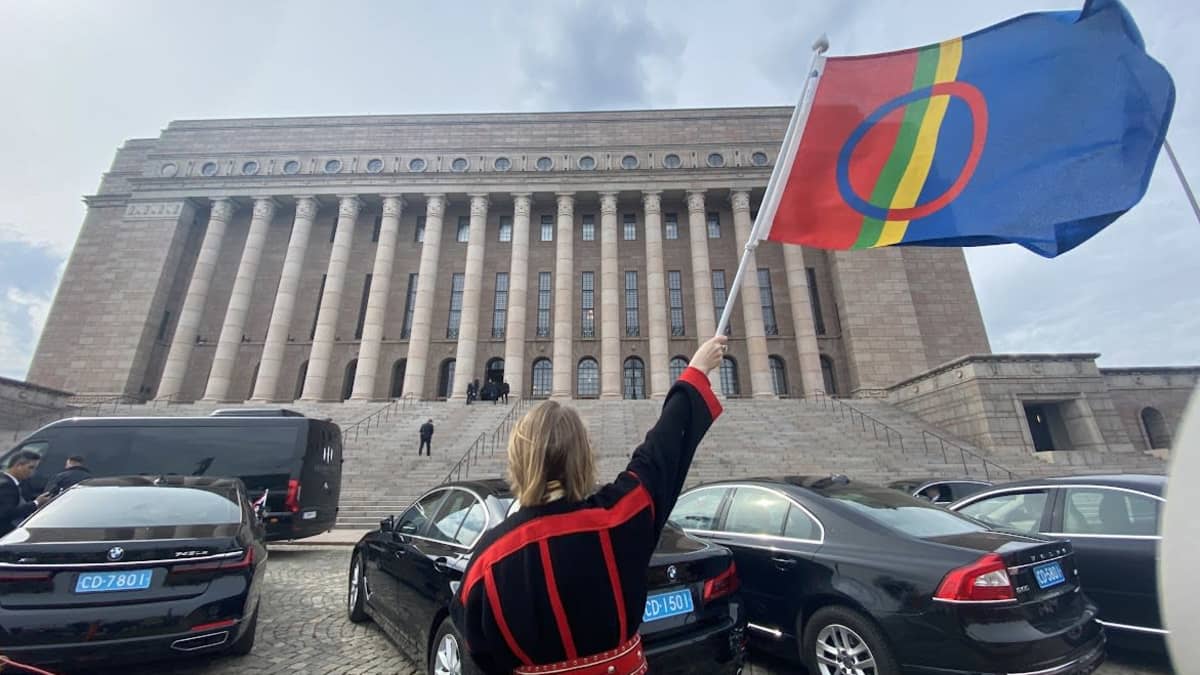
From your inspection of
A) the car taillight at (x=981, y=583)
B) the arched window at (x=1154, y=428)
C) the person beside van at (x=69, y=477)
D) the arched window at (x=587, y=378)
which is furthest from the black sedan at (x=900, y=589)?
the arched window at (x=587, y=378)

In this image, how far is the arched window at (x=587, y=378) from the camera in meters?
31.3

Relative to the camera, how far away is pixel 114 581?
3613 mm

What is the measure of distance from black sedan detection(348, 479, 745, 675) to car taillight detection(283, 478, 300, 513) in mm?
5701

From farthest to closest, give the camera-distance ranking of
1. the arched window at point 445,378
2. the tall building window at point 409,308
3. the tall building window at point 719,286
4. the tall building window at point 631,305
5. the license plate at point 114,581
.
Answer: the tall building window at point 719,286 → the tall building window at point 631,305 → the tall building window at point 409,308 → the arched window at point 445,378 → the license plate at point 114,581

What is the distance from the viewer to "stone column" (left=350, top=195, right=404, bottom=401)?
27859 mm

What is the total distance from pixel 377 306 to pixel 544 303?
401 inches

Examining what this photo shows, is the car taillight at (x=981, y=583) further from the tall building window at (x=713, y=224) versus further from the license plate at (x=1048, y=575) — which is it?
the tall building window at (x=713, y=224)

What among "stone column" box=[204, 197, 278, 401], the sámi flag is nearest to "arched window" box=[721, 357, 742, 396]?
the sámi flag

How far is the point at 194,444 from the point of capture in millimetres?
9523

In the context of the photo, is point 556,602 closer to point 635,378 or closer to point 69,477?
point 69,477

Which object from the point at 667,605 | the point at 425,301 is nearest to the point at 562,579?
the point at 667,605

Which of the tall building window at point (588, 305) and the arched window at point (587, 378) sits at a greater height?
the tall building window at point (588, 305)

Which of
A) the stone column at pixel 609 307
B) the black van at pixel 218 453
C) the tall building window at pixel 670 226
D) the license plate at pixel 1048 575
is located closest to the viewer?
the license plate at pixel 1048 575

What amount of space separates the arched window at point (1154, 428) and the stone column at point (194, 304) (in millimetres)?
45481
